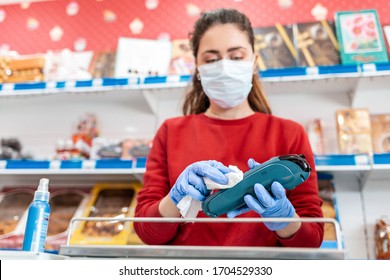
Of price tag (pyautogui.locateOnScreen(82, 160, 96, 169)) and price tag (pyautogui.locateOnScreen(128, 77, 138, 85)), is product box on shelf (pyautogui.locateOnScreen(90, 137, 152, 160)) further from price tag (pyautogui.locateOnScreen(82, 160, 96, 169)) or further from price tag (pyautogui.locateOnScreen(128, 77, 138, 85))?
price tag (pyautogui.locateOnScreen(128, 77, 138, 85))

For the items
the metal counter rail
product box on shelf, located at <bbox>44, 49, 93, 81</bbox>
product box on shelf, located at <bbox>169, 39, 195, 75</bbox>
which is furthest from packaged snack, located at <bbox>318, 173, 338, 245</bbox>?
product box on shelf, located at <bbox>44, 49, 93, 81</bbox>

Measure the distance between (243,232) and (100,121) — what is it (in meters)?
1.76

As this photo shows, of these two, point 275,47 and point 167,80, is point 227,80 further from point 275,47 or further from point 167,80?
point 275,47

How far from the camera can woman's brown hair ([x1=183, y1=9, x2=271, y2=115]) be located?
1.77m

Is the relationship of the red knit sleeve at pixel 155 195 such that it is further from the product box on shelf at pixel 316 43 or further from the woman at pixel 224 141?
the product box on shelf at pixel 316 43

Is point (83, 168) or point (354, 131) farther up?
point (354, 131)

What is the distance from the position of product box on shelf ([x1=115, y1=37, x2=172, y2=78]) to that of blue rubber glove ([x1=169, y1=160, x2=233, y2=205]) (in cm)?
172

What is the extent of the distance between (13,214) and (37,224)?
1.75 metres

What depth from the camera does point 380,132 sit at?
235 cm

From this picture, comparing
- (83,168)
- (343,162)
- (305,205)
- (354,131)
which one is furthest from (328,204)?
(83,168)

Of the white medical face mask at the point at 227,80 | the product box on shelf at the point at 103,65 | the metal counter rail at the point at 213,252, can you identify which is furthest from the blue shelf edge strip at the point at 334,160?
the product box on shelf at the point at 103,65

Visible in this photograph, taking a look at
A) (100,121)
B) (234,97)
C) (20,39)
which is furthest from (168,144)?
(20,39)
